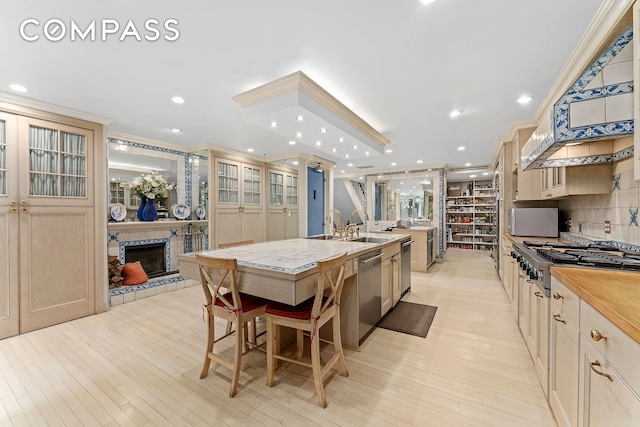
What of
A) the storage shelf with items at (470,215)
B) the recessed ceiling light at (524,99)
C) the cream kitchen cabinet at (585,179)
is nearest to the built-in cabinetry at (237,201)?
the recessed ceiling light at (524,99)

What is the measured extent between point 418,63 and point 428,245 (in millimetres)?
4075

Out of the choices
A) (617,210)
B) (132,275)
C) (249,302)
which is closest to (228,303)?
(249,302)

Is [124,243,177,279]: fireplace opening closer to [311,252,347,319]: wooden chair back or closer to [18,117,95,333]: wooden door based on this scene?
[18,117,95,333]: wooden door

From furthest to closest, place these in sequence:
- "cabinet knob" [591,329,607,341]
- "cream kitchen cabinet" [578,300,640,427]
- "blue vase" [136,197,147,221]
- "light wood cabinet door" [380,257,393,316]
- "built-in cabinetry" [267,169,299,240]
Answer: "built-in cabinetry" [267,169,299,240]
"blue vase" [136,197,147,221]
"light wood cabinet door" [380,257,393,316]
"cabinet knob" [591,329,607,341]
"cream kitchen cabinet" [578,300,640,427]

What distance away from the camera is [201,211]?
477 cm

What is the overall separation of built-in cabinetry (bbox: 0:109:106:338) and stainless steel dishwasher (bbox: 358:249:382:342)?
127 inches

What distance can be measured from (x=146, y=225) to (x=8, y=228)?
1.49 m

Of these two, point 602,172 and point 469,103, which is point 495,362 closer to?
point 602,172

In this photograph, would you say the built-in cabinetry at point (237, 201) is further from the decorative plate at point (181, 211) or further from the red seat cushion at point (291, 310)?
the red seat cushion at point (291, 310)

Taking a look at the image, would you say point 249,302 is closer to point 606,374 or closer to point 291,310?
point 291,310

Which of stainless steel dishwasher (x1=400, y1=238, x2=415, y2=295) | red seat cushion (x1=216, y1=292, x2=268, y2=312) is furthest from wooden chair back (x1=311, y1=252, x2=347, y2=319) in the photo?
stainless steel dishwasher (x1=400, y1=238, x2=415, y2=295)

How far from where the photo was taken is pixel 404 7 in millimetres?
1500

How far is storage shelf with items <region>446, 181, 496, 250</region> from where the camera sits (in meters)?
8.50

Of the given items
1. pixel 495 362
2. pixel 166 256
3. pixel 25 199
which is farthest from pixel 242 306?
pixel 166 256
